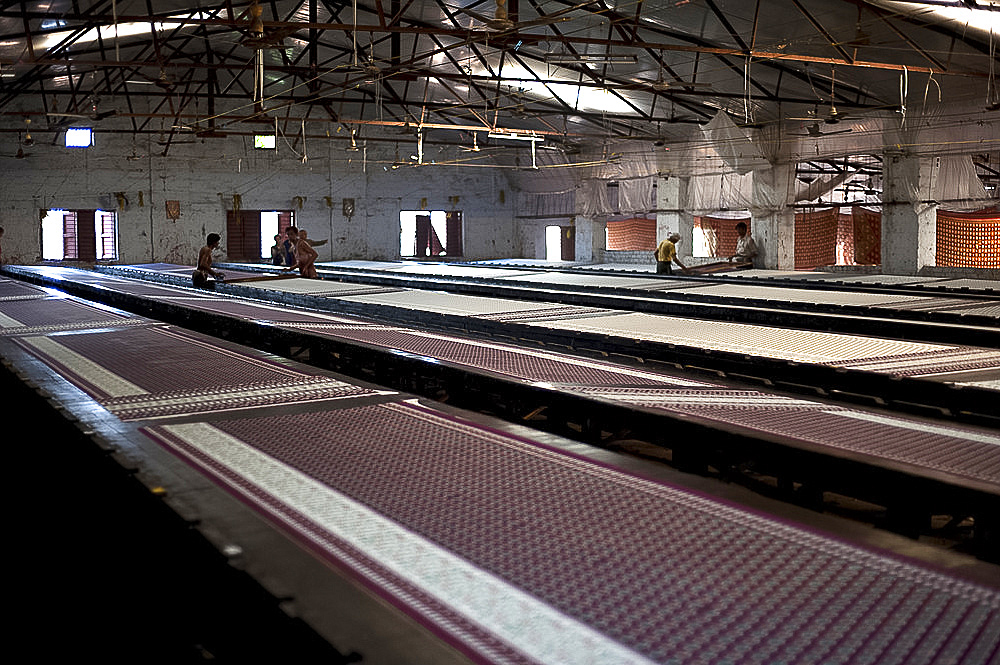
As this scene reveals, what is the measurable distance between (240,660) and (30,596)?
2.24m

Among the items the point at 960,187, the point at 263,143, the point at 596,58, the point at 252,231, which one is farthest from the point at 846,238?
the point at 252,231

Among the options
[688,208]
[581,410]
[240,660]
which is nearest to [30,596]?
[240,660]

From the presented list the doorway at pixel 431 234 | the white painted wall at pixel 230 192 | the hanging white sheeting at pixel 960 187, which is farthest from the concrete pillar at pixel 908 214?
the doorway at pixel 431 234

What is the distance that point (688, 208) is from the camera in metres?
21.6

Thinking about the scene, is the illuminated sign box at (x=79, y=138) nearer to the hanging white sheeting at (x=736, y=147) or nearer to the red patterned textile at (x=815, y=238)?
the hanging white sheeting at (x=736, y=147)

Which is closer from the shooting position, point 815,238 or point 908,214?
point 908,214

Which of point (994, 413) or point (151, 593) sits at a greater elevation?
point (994, 413)

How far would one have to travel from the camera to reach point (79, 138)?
24500 mm

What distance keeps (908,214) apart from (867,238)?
3.48 m

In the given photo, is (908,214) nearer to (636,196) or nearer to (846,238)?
(846,238)

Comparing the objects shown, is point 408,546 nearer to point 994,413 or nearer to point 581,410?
point 581,410

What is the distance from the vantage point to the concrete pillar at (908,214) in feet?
53.2

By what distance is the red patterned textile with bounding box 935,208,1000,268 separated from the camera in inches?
663

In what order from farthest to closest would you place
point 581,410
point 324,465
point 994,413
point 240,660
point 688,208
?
1. point 688,208
2. point 994,413
3. point 581,410
4. point 324,465
5. point 240,660
